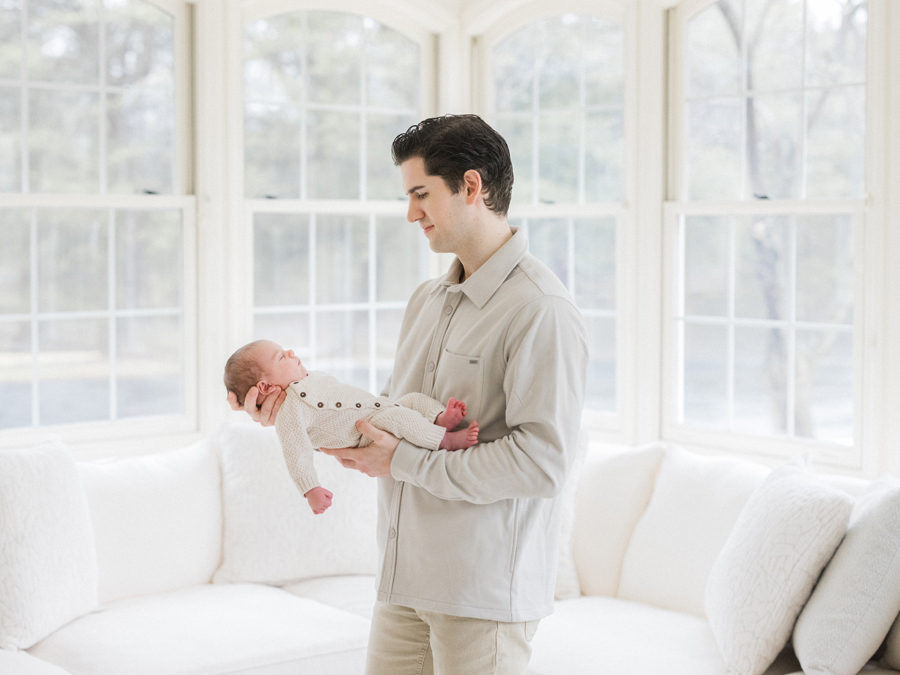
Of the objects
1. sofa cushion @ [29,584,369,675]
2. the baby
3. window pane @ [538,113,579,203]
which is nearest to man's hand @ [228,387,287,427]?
the baby

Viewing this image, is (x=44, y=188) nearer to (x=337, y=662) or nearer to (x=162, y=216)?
(x=162, y=216)

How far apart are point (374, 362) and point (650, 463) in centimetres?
140

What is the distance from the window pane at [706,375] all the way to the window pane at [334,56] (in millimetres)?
1773

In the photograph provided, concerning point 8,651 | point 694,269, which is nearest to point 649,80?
point 694,269

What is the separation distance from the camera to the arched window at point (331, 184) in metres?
3.86

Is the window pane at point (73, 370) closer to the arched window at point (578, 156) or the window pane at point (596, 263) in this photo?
the arched window at point (578, 156)

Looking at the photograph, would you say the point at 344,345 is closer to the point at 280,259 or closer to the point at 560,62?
the point at 280,259

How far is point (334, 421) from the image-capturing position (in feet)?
6.10

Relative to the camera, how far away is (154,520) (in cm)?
312

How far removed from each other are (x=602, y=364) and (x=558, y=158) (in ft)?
2.99

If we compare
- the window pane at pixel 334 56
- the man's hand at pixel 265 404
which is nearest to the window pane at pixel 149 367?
the window pane at pixel 334 56

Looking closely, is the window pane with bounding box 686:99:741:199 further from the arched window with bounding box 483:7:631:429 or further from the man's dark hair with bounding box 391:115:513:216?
the man's dark hair with bounding box 391:115:513:216

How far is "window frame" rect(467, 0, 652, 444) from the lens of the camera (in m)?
3.70

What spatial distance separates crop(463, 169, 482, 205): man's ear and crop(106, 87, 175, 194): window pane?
7.47 feet
